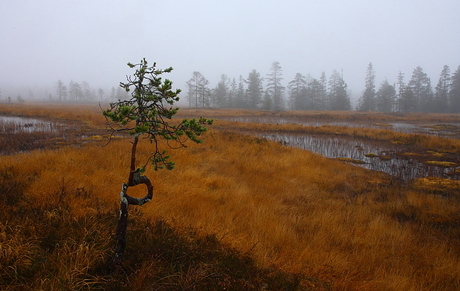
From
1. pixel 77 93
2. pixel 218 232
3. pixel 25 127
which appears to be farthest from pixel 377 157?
pixel 77 93

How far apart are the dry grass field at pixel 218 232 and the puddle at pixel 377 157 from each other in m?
2.41

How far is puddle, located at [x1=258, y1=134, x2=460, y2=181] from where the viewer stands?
10.6 metres

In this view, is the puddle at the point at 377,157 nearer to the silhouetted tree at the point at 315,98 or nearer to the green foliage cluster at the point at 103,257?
the green foliage cluster at the point at 103,257

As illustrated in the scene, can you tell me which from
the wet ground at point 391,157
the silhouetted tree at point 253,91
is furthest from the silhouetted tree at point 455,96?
the wet ground at point 391,157

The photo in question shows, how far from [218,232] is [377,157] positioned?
13.1m

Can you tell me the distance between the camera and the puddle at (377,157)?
1062 cm

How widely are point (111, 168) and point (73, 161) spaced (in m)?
1.06

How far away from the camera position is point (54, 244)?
286 cm

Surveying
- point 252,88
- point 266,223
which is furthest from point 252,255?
point 252,88

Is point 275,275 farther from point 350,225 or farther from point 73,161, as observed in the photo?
point 73,161

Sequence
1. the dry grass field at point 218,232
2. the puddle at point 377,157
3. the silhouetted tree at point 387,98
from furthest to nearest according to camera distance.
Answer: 1. the silhouetted tree at point 387,98
2. the puddle at point 377,157
3. the dry grass field at point 218,232

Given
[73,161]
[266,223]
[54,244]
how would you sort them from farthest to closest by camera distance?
[73,161] < [266,223] < [54,244]

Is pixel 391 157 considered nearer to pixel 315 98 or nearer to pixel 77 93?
pixel 315 98

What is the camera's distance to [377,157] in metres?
13.7
